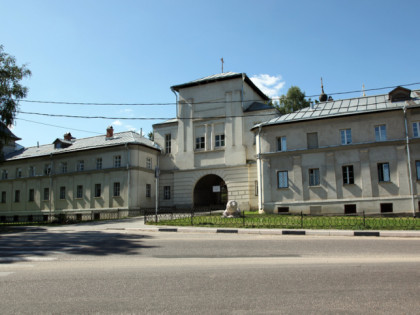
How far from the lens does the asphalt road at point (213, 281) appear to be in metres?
4.70

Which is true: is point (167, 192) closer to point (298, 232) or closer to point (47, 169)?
point (47, 169)

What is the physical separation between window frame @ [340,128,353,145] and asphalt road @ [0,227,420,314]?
16.2 meters

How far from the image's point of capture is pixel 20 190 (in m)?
39.6

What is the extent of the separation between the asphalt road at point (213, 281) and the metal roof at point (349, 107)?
1680 cm

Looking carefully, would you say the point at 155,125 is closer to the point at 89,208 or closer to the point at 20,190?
the point at 89,208

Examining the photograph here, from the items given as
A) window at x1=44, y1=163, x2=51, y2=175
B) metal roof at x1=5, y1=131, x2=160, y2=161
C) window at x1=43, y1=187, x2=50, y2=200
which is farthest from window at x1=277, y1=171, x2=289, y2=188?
window at x1=44, y1=163, x2=51, y2=175

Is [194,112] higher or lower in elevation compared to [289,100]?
lower

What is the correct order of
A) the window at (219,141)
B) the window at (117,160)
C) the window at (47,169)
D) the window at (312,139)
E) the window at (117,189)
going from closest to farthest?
1. the window at (312,139)
2. the window at (219,141)
3. the window at (117,189)
4. the window at (117,160)
5. the window at (47,169)

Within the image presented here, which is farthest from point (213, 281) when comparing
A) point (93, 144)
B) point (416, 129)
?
point (93, 144)

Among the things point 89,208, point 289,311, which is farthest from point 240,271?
point 89,208

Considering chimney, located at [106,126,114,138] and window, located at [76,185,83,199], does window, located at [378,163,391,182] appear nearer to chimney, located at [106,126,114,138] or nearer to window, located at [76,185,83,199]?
chimney, located at [106,126,114,138]

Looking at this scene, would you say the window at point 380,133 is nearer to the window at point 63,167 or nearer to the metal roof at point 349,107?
the metal roof at point 349,107

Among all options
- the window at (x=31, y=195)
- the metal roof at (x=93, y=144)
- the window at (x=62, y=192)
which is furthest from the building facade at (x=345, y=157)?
the window at (x=31, y=195)

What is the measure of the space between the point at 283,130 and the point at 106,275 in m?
22.3
